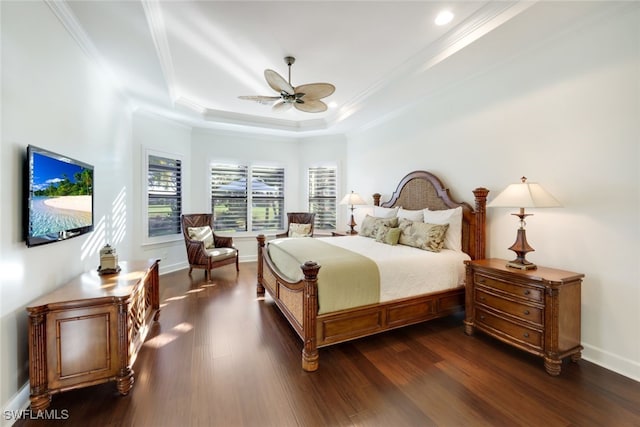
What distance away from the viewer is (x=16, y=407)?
173 centimetres

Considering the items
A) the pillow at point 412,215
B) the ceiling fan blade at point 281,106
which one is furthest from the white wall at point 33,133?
the pillow at point 412,215

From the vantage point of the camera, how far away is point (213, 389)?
1.98 m

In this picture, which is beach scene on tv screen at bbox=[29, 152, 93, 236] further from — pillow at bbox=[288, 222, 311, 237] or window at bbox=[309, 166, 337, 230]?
window at bbox=[309, 166, 337, 230]

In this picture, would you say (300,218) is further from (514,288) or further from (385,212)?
(514,288)

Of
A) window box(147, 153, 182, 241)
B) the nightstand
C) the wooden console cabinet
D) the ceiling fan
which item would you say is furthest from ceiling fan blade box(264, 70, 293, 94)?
window box(147, 153, 182, 241)

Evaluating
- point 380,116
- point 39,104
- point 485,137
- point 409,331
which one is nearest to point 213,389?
point 409,331

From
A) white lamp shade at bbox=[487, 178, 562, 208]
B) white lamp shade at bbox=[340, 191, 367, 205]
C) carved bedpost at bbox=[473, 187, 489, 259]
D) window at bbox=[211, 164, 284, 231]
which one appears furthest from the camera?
window at bbox=[211, 164, 284, 231]

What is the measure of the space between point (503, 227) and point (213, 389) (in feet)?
10.7

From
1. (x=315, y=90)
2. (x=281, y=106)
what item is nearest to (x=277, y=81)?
Answer: (x=315, y=90)

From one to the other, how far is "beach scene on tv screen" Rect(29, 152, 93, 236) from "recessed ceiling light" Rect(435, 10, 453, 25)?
136 inches

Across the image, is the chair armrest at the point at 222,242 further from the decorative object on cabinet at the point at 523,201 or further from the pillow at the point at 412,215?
the decorative object on cabinet at the point at 523,201

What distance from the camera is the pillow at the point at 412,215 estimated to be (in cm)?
386

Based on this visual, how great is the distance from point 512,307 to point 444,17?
2728 millimetres

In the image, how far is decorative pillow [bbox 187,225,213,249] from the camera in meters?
4.95
